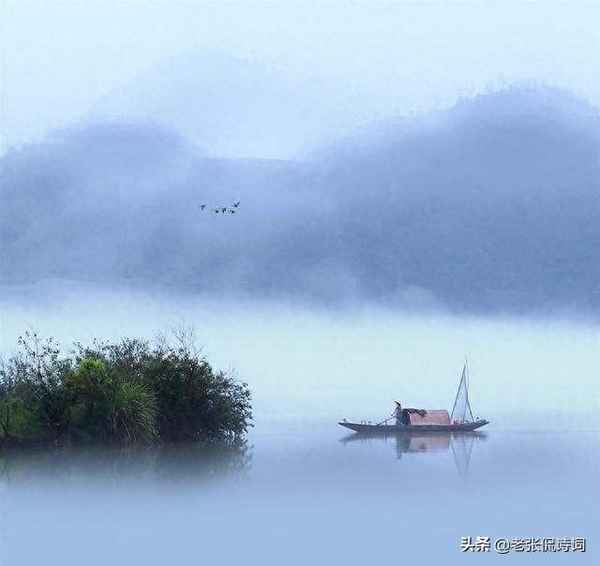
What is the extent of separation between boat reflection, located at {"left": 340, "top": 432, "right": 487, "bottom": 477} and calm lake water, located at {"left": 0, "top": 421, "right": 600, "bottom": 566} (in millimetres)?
1023

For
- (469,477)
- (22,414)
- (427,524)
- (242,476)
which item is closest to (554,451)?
(469,477)

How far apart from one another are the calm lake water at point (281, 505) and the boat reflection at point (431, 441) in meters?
1.02

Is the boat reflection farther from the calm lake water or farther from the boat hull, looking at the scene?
the calm lake water

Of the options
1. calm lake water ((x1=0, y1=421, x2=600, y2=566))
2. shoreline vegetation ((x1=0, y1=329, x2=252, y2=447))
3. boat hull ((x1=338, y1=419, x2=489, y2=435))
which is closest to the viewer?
calm lake water ((x1=0, y1=421, x2=600, y2=566))

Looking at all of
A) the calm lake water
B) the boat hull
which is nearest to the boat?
the boat hull

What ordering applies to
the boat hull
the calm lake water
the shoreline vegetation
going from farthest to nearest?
the boat hull < the shoreline vegetation < the calm lake water

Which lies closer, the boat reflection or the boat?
the boat reflection

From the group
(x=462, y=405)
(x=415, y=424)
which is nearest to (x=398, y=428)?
(x=415, y=424)

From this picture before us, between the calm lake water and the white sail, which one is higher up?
the white sail

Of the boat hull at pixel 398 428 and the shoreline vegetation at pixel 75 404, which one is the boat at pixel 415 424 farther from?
the shoreline vegetation at pixel 75 404

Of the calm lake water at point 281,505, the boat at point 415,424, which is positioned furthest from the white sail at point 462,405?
the calm lake water at point 281,505

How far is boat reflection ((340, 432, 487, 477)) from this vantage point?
1670 inches

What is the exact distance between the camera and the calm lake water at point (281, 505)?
21016 millimetres

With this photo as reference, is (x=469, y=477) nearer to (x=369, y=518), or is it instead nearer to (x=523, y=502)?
(x=523, y=502)
